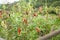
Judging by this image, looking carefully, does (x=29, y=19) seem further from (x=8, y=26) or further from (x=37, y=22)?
(x=8, y=26)

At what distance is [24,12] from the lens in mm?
4309

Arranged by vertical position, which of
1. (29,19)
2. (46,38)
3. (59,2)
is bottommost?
(59,2)

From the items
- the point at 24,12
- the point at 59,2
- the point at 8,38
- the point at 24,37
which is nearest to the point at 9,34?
the point at 8,38

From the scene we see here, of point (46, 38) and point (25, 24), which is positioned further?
point (25, 24)

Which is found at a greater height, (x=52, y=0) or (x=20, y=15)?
(x=20, y=15)

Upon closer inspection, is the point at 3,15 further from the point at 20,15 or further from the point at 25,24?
the point at 25,24

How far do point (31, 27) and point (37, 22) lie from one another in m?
0.21

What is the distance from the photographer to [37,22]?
4.07 m

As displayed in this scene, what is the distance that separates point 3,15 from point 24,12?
604 millimetres

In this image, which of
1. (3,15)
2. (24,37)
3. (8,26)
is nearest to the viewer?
(24,37)

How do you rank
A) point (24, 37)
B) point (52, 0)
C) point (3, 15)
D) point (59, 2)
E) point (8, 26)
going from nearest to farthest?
point (24, 37) → point (8, 26) → point (3, 15) → point (59, 2) → point (52, 0)

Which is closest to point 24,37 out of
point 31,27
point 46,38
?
point 31,27

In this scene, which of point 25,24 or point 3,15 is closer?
point 25,24

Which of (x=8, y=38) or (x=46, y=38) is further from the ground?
(x=46, y=38)
